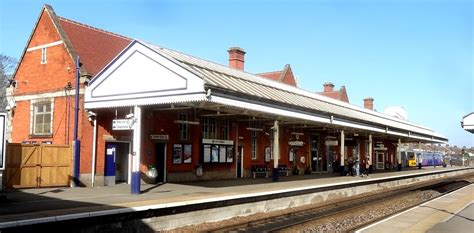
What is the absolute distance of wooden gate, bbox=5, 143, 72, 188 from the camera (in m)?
16.2

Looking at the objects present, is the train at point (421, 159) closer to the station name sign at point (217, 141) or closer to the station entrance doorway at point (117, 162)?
the station name sign at point (217, 141)

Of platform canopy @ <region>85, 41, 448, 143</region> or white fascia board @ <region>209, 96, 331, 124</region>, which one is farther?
white fascia board @ <region>209, 96, 331, 124</region>

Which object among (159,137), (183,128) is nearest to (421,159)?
(183,128)

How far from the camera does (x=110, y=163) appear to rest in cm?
1928

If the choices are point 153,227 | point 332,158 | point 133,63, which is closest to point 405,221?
point 153,227

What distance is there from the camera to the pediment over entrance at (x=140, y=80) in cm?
1495

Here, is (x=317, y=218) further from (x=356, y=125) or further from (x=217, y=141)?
(x=356, y=125)

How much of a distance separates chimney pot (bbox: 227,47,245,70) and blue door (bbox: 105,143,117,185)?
16.5 metres

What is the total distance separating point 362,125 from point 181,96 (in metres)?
17.5

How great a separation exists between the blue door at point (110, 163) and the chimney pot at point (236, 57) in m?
16.5

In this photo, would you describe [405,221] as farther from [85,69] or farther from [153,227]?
[85,69]

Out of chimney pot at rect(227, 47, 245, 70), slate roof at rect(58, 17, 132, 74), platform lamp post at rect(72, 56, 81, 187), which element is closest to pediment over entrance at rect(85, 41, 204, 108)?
platform lamp post at rect(72, 56, 81, 187)

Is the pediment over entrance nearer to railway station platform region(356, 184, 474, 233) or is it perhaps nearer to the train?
railway station platform region(356, 184, 474, 233)

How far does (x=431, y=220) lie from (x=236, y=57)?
23.4 metres
